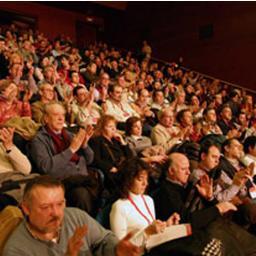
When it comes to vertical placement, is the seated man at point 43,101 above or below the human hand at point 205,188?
above

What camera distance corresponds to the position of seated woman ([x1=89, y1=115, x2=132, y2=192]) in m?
1.84

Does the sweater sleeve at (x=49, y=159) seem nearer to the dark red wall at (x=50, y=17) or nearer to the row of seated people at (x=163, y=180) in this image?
the row of seated people at (x=163, y=180)

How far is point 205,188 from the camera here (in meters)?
1.68

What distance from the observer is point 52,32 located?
848 cm

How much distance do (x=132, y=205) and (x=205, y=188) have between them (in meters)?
0.40

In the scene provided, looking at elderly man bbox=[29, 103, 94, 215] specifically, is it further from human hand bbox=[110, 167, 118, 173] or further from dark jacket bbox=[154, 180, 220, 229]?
dark jacket bbox=[154, 180, 220, 229]

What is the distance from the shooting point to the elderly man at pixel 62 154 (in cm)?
144

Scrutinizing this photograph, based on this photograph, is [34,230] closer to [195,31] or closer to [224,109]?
[224,109]

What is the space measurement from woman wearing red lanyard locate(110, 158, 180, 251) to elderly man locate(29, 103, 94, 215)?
0.13 metres

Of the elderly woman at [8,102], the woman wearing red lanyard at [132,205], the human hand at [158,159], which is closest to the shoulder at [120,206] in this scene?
the woman wearing red lanyard at [132,205]

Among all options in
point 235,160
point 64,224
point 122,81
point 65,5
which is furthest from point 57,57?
point 65,5

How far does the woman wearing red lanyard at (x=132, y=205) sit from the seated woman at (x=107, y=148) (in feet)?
0.99

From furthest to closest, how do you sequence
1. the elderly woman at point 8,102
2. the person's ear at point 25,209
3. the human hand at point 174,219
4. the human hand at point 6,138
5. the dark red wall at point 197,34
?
the dark red wall at point 197,34 < the elderly woman at point 8,102 < the human hand at point 6,138 < the human hand at point 174,219 < the person's ear at point 25,209

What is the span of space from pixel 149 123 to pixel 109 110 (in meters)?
0.36
